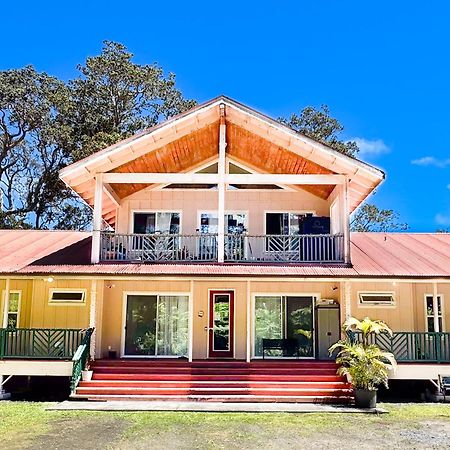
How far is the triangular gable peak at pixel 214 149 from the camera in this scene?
15.9m

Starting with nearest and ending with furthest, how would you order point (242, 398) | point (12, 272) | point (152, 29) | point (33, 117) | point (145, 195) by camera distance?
point (242, 398)
point (12, 272)
point (145, 195)
point (152, 29)
point (33, 117)

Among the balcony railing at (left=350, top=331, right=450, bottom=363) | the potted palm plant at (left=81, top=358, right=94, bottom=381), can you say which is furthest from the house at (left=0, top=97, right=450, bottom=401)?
the potted palm plant at (left=81, top=358, right=94, bottom=381)

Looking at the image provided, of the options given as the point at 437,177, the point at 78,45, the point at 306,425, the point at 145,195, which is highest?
the point at 437,177

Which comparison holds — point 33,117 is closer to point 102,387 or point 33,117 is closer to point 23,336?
point 23,336

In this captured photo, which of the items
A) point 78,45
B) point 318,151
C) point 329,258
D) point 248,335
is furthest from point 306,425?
point 78,45

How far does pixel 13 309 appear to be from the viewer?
1719 cm

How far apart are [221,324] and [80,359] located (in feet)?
15.3

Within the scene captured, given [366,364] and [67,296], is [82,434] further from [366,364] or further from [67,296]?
[67,296]

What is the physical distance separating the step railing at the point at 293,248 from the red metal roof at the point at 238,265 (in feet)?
2.11

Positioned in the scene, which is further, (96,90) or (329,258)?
(96,90)

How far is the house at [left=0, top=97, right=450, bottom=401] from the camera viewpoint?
14703mm

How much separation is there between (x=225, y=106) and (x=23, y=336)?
8.48 metres

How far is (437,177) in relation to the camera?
404 ft

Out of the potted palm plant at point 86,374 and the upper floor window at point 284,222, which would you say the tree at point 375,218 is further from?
the potted palm plant at point 86,374
